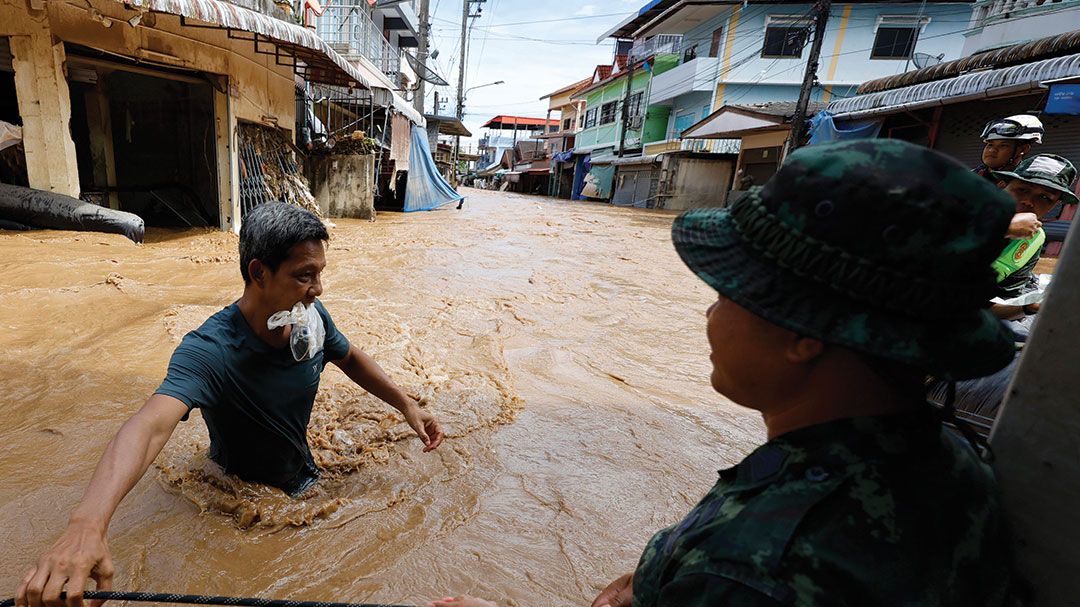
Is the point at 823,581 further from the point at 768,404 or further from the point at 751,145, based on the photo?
the point at 751,145

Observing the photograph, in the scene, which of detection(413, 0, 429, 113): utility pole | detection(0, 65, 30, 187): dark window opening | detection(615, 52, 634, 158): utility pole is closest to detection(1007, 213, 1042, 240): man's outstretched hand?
detection(0, 65, 30, 187): dark window opening

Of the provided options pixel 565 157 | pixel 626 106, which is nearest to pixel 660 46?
pixel 626 106

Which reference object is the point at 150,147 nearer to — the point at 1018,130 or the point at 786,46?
the point at 1018,130

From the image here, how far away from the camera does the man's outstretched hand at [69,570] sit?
3.83ft

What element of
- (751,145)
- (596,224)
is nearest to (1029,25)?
(751,145)

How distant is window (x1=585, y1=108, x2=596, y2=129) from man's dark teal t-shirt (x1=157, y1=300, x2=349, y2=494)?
113 ft

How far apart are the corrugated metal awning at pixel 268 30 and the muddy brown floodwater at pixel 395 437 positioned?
2848 mm

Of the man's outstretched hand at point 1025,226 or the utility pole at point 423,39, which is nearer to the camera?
the man's outstretched hand at point 1025,226

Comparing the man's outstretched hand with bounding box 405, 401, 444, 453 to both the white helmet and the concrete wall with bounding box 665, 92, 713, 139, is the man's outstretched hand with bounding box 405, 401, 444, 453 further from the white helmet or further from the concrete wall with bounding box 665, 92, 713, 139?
the concrete wall with bounding box 665, 92, 713, 139

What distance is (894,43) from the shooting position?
20.1m

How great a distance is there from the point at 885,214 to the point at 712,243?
237mm

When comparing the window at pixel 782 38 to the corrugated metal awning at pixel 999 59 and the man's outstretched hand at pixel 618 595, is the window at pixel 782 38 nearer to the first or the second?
the corrugated metal awning at pixel 999 59

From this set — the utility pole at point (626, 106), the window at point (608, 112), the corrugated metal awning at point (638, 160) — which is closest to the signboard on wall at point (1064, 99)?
the corrugated metal awning at point (638, 160)

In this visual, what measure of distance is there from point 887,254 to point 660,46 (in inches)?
1166
